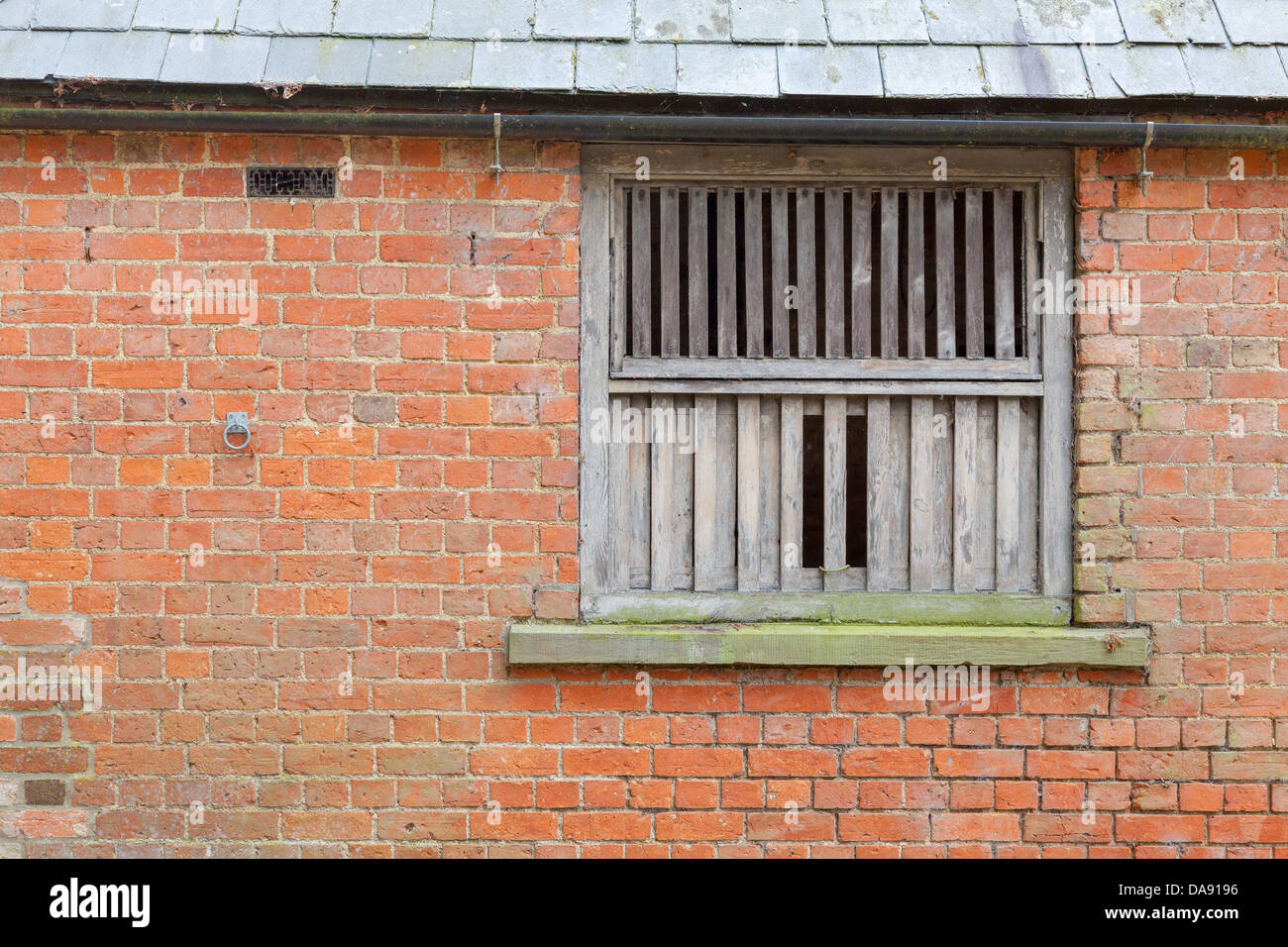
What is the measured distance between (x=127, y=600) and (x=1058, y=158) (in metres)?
3.68

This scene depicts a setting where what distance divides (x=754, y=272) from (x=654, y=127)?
2.06 ft

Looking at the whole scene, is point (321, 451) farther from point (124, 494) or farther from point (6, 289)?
point (6, 289)

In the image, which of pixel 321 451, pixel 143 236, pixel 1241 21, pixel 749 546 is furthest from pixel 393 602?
pixel 1241 21

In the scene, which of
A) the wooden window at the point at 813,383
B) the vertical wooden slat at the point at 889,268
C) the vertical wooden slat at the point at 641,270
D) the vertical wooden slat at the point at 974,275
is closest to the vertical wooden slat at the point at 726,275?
the wooden window at the point at 813,383

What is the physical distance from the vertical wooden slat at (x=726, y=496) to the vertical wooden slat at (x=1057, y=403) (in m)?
1.13

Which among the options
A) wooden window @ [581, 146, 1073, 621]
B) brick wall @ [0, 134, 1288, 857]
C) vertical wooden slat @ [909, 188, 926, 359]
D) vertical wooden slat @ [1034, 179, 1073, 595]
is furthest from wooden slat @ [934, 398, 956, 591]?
brick wall @ [0, 134, 1288, 857]

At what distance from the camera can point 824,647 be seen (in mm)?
3566

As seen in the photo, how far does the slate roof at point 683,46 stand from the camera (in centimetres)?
344

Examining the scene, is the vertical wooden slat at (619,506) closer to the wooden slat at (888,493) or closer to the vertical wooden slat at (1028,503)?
the wooden slat at (888,493)

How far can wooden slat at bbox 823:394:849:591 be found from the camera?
3697 millimetres

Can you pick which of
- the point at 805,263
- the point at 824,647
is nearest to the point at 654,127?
the point at 805,263

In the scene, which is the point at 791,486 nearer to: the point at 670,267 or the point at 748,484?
the point at 748,484

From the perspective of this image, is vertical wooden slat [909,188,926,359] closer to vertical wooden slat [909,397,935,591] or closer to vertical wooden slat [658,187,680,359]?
vertical wooden slat [909,397,935,591]

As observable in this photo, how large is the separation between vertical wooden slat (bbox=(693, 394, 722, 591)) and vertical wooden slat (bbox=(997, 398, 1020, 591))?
105cm
